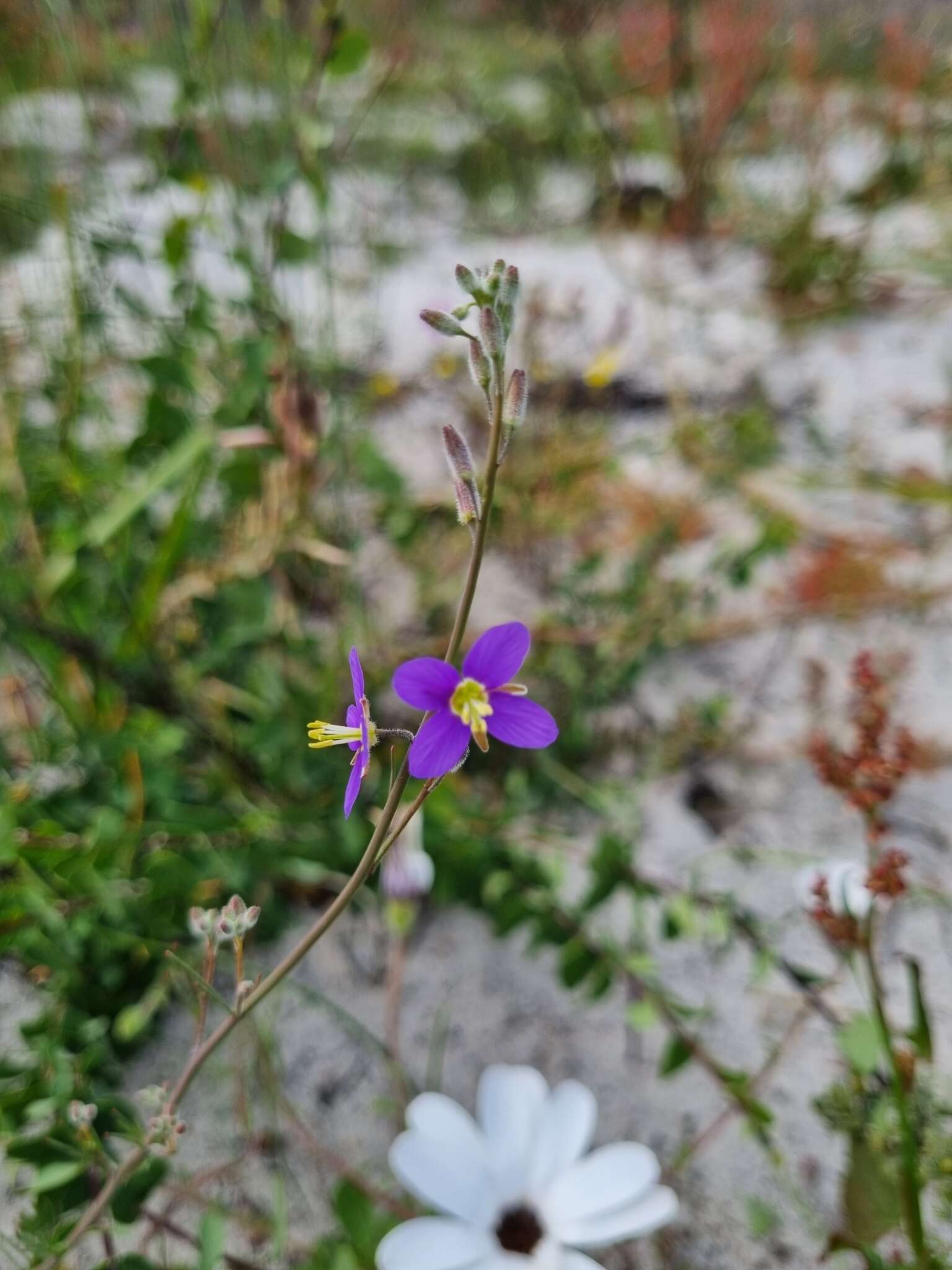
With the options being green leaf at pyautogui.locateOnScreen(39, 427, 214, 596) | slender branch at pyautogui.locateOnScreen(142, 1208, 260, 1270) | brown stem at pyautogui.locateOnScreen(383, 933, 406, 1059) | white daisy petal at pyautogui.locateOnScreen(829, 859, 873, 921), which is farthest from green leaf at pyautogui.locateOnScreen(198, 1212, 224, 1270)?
green leaf at pyautogui.locateOnScreen(39, 427, 214, 596)

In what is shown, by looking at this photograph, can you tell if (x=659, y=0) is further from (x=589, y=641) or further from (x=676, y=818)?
(x=676, y=818)

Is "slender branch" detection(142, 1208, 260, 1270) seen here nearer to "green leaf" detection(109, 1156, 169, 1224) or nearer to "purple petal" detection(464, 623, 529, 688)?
"green leaf" detection(109, 1156, 169, 1224)

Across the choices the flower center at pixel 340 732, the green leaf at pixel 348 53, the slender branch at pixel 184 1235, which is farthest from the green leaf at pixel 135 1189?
the green leaf at pixel 348 53

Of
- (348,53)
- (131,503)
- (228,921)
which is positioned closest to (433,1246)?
(228,921)

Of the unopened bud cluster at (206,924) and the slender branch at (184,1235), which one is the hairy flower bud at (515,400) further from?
the slender branch at (184,1235)

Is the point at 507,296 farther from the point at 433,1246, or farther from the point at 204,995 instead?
the point at 433,1246

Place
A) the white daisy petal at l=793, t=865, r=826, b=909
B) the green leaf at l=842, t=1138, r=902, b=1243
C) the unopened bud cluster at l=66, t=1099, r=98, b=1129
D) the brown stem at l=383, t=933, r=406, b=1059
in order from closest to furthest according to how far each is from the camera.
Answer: the unopened bud cluster at l=66, t=1099, r=98, b=1129, the green leaf at l=842, t=1138, r=902, b=1243, the white daisy petal at l=793, t=865, r=826, b=909, the brown stem at l=383, t=933, r=406, b=1059

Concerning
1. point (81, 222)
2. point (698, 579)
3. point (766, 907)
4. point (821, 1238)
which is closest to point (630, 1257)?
point (821, 1238)

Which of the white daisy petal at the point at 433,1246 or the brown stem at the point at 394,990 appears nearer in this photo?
the white daisy petal at the point at 433,1246
